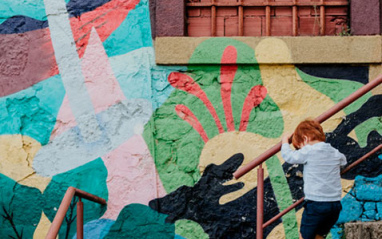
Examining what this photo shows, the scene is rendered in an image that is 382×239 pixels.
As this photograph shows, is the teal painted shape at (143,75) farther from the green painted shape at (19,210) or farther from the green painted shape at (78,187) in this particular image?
the green painted shape at (19,210)

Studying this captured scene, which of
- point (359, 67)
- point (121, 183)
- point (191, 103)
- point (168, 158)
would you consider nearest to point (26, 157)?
point (121, 183)

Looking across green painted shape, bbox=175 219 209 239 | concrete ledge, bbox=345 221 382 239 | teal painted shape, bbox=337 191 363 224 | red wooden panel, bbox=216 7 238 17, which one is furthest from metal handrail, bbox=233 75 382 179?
red wooden panel, bbox=216 7 238 17

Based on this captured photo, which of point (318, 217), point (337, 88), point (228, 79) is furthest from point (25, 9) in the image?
point (318, 217)

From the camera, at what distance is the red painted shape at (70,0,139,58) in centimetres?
451

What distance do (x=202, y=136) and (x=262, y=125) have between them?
524 mm

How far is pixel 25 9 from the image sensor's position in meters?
4.55

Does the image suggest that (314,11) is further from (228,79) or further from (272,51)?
(228,79)

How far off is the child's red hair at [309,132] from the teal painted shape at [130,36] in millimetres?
1682

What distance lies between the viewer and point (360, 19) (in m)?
4.41

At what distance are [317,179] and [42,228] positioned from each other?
2404 mm

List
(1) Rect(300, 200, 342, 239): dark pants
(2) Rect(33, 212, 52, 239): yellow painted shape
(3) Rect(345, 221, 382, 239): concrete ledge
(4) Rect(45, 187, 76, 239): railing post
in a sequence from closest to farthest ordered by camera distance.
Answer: (4) Rect(45, 187, 76, 239): railing post, (1) Rect(300, 200, 342, 239): dark pants, (3) Rect(345, 221, 382, 239): concrete ledge, (2) Rect(33, 212, 52, 239): yellow painted shape

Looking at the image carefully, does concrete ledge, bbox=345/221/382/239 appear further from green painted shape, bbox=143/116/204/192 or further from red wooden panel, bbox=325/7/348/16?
red wooden panel, bbox=325/7/348/16

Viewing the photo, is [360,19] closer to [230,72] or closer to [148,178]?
[230,72]

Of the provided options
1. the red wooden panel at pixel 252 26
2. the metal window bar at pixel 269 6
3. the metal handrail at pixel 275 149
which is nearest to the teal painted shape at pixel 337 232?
the metal handrail at pixel 275 149
